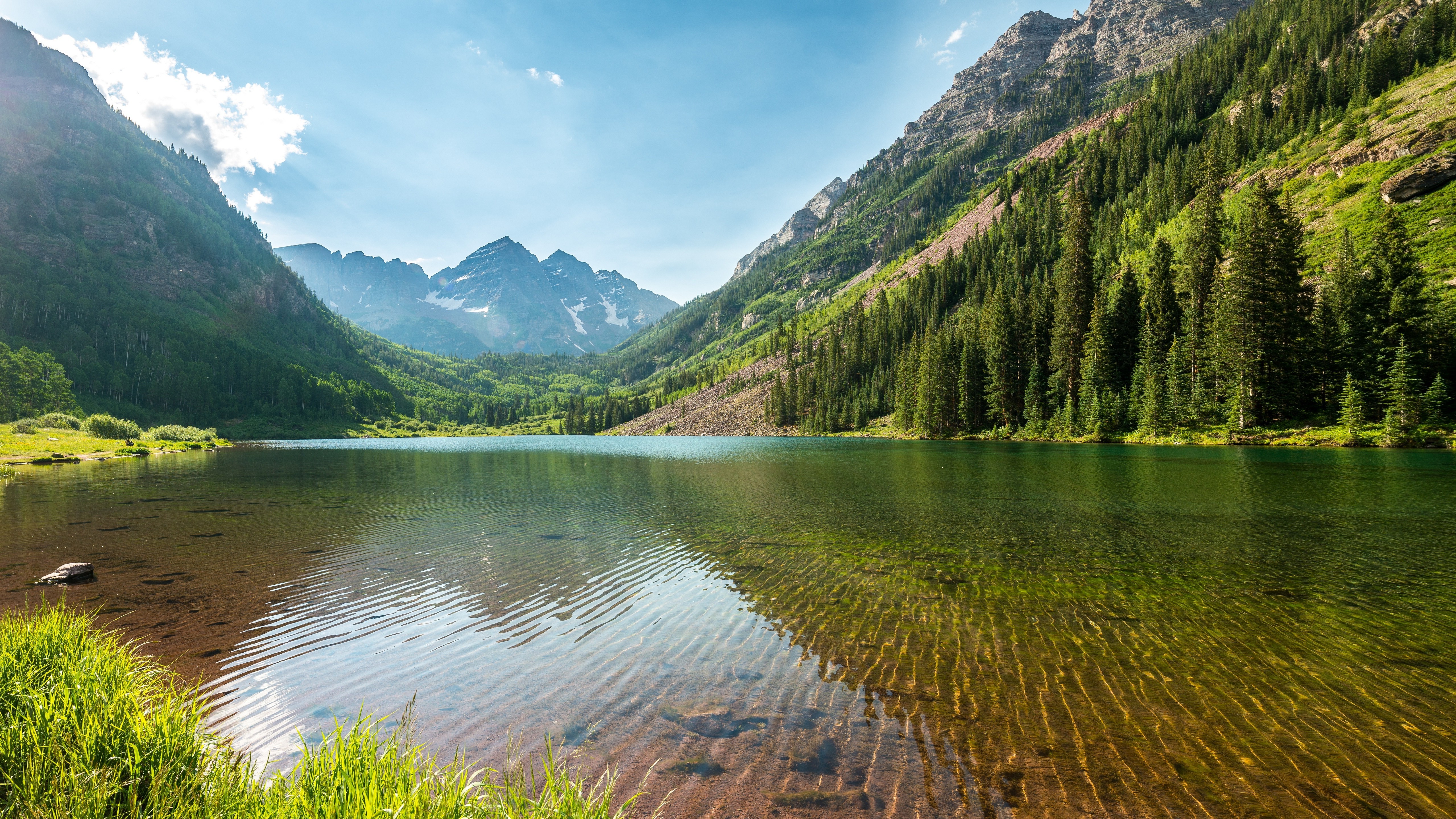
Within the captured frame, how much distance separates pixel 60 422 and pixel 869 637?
132517 mm

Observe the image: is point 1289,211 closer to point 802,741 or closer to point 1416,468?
point 1416,468

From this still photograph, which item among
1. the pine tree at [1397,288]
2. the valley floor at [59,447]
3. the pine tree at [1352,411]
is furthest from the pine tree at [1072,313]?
the valley floor at [59,447]

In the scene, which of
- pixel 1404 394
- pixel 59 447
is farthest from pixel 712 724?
pixel 59 447

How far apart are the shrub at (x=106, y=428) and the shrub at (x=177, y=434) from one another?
28.7 ft

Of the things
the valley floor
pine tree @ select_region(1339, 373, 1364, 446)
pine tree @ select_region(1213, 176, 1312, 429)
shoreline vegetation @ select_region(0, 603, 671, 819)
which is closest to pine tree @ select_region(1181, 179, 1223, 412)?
pine tree @ select_region(1213, 176, 1312, 429)

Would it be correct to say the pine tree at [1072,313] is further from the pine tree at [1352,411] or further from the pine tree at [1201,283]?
the pine tree at [1352,411]

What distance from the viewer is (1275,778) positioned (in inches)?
256

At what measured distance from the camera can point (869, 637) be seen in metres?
11.5

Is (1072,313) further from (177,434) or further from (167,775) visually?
(177,434)

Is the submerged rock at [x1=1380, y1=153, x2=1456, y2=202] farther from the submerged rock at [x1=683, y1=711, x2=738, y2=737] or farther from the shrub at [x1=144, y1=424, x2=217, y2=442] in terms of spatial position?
the shrub at [x1=144, y1=424, x2=217, y2=442]

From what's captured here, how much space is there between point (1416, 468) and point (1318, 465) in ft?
15.5

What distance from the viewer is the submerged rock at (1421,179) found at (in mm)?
75375

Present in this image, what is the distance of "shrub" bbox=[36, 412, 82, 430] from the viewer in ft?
274

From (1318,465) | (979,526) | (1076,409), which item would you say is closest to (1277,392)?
(1076,409)
